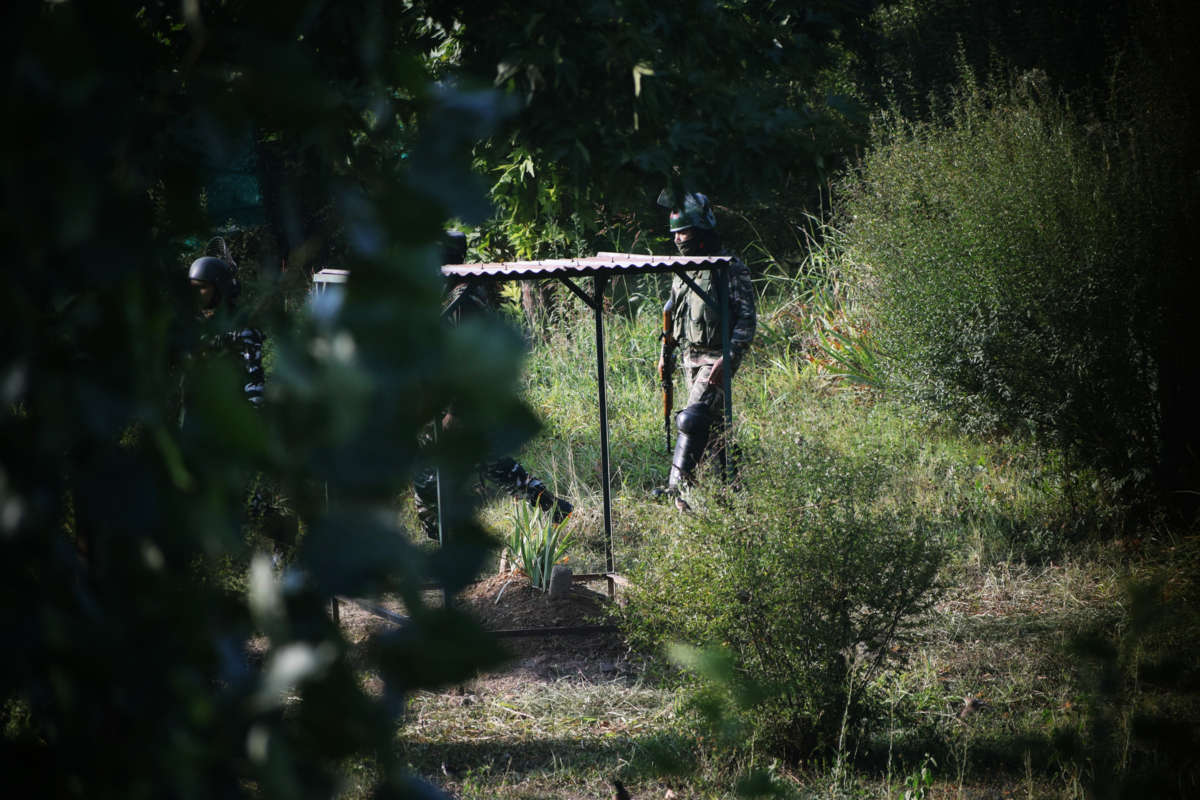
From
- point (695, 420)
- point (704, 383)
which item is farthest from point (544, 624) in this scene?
point (704, 383)

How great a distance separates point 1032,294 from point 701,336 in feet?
6.98

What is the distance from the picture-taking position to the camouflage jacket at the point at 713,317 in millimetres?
6383

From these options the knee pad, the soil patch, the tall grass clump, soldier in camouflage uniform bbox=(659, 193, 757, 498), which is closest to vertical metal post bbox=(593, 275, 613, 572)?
the soil patch

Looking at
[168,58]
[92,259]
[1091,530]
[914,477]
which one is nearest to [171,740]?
[92,259]

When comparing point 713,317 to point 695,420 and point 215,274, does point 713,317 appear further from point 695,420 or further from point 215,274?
point 215,274

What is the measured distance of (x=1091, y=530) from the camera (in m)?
5.54

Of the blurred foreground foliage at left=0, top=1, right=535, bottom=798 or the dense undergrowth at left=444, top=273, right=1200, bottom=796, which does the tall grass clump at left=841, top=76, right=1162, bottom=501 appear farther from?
the blurred foreground foliage at left=0, top=1, right=535, bottom=798

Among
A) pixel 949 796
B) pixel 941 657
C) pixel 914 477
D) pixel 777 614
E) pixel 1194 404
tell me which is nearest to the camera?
pixel 949 796

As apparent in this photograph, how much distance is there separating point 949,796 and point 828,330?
20.4ft

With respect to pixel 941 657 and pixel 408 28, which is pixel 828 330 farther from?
pixel 408 28

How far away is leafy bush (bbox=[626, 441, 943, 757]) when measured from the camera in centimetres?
321

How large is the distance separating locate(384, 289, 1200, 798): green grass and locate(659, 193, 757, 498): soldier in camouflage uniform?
1.13 ft

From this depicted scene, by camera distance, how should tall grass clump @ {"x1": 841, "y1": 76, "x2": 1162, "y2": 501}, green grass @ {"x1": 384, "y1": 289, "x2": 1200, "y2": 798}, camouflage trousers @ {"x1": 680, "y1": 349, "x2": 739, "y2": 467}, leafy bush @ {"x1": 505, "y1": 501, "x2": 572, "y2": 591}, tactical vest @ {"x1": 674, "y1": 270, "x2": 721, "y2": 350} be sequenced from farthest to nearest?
tactical vest @ {"x1": 674, "y1": 270, "x2": 721, "y2": 350} < camouflage trousers @ {"x1": 680, "y1": 349, "x2": 739, "y2": 467} < tall grass clump @ {"x1": 841, "y1": 76, "x2": 1162, "y2": 501} < leafy bush @ {"x1": 505, "y1": 501, "x2": 572, "y2": 591} < green grass @ {"x1": 384, "y1": 289, "x2": 1200, "y2": 798}

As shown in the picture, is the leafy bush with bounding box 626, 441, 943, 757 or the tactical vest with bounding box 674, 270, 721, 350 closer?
the leafy bush with bounding box 626, 441, 943, 757
